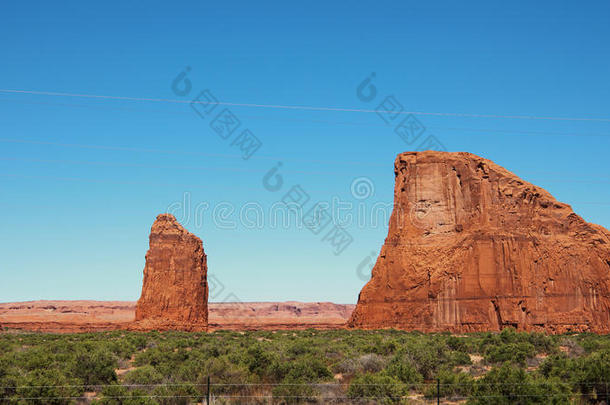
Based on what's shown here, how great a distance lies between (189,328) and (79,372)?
195 feet

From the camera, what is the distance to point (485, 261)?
2589 inches

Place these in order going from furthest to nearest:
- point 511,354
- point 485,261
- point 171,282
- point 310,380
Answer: point 171,282 < point 485,261 < point 511,354 < point 310,380

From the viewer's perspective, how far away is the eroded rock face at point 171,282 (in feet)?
253

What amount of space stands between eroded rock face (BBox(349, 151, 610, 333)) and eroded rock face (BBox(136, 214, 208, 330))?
23.8m

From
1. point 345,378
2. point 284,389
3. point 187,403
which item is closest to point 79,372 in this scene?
point 187,403

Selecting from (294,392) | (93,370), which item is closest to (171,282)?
(93,370)

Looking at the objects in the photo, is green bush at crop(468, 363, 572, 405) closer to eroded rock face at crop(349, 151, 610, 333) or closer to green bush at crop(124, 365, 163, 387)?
green bush at crop(124, 365, 163, 387)

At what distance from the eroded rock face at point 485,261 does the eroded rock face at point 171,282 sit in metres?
23.8

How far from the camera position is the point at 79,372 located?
2041 centimetres

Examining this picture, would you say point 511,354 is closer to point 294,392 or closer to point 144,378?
point 294,392

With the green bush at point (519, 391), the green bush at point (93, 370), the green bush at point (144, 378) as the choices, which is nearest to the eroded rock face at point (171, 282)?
the green bush at point (93, 370)

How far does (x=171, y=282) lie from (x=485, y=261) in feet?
137

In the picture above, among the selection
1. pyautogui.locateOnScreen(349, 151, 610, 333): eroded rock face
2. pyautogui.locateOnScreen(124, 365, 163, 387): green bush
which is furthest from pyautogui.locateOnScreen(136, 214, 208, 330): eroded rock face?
pyautogui.locateOnScreen(124, 365, 163, 387): green bush

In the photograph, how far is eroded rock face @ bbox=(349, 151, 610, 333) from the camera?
6444 centimetres
